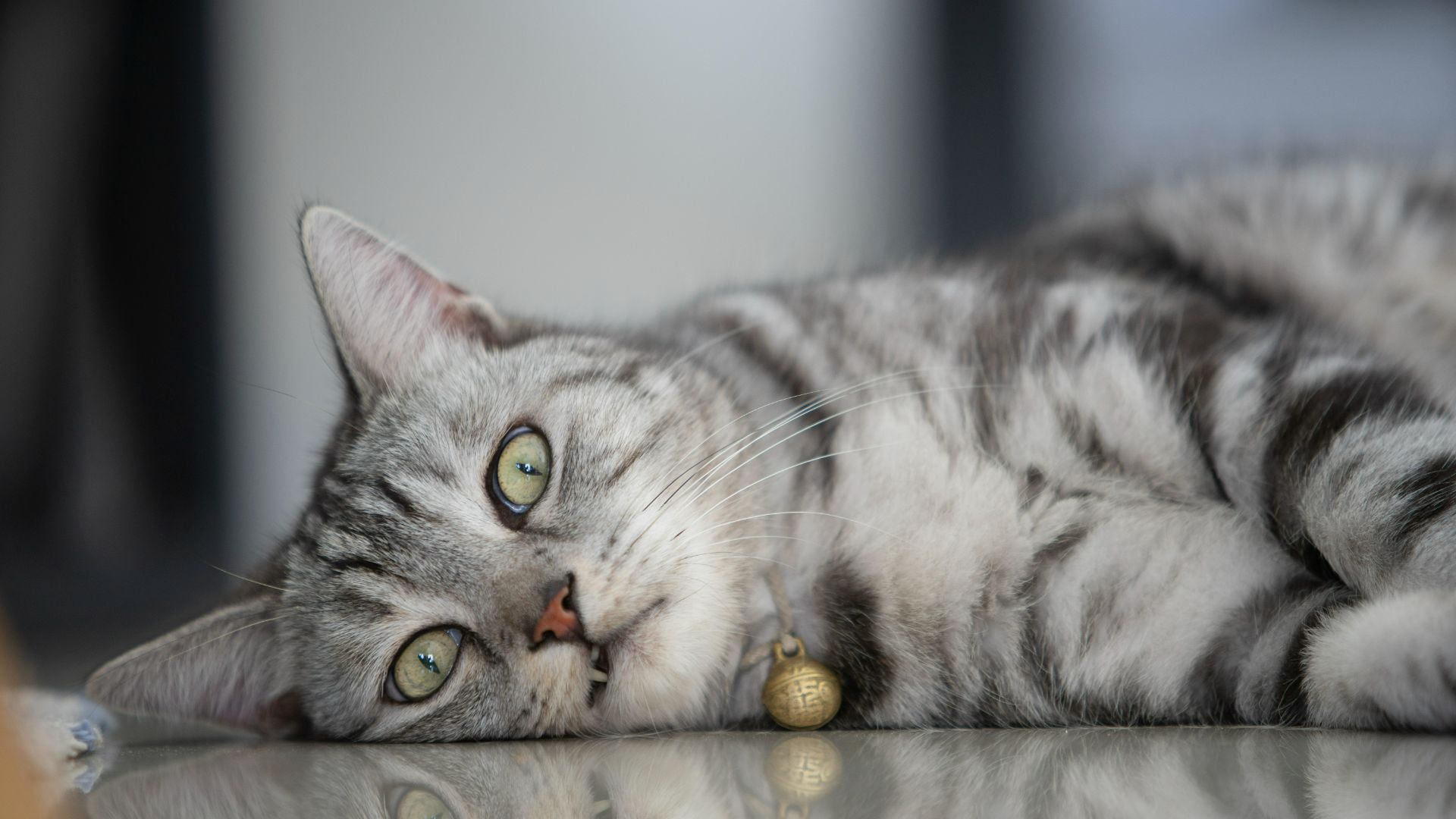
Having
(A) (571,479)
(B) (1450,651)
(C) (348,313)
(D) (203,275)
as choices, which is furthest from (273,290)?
(B) (1450,651)

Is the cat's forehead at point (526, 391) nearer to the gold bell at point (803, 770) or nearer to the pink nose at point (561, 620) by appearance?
the pink nose at point (561, 620)

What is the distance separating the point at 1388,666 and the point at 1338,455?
9.7 inches

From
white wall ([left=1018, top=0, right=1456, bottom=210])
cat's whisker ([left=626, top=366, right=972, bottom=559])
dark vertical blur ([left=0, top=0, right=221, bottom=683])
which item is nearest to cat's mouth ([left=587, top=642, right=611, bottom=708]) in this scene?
cat's whisker ([left=626, top=366, right=972, bottom=559])

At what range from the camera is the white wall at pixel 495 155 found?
3.35m

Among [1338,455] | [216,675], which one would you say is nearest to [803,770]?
[1338,455]

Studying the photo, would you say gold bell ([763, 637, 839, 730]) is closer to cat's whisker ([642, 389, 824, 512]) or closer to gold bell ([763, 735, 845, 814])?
gold bell ([763, 735, 845, 814])

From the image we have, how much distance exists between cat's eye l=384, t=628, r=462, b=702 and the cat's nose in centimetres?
14

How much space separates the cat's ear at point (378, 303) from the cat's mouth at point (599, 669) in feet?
1.64

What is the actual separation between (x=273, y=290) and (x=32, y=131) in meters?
0.75

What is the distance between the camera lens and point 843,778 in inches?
37.6

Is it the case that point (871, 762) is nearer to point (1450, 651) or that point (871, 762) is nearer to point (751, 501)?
point (751, 501)

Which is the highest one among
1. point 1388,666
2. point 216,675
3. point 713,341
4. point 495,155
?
point 495,155

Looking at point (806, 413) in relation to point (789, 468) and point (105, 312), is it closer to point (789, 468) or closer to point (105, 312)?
point (789, 468)

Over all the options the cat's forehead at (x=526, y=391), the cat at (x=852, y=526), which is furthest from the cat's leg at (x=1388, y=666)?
the cat's forehead at (x=526, y=391)
